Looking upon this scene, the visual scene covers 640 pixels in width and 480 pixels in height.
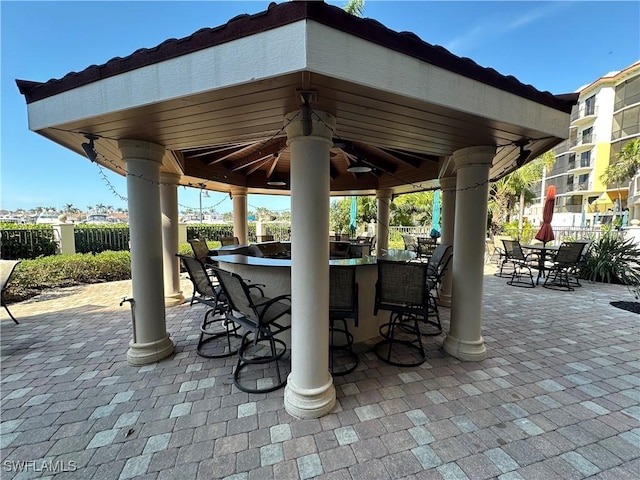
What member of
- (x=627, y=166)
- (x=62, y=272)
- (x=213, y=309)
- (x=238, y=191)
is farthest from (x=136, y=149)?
(x=627, y=166)

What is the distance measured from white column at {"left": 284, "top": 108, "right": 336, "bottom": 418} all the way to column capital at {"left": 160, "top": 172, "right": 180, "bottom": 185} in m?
3.66

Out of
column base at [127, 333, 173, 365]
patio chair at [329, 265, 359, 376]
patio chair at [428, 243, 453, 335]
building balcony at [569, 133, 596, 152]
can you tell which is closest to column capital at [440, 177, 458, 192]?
patio chair at [428, 243, 453, 335]

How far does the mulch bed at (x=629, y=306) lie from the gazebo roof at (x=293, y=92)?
164 inches

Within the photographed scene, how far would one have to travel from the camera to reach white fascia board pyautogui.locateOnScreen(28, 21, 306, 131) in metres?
1.42

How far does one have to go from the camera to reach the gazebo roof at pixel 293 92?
145cm

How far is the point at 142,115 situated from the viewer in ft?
6.84

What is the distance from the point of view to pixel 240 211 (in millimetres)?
7422

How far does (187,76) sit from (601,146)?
36153 mm

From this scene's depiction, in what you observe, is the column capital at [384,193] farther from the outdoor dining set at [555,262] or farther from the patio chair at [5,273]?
the patio chair at [5,273]

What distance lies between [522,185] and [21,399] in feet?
60.4

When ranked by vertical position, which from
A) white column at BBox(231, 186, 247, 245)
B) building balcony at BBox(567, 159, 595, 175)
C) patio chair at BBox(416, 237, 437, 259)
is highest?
building balcony at BBox(567, 159, 595, 175)

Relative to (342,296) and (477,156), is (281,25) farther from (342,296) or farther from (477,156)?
(477,156)

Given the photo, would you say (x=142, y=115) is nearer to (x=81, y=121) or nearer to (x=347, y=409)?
(x=81, y=121)

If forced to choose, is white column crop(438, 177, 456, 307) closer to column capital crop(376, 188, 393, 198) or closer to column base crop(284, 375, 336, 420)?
column capital crop(376, 188, 393, 198)
